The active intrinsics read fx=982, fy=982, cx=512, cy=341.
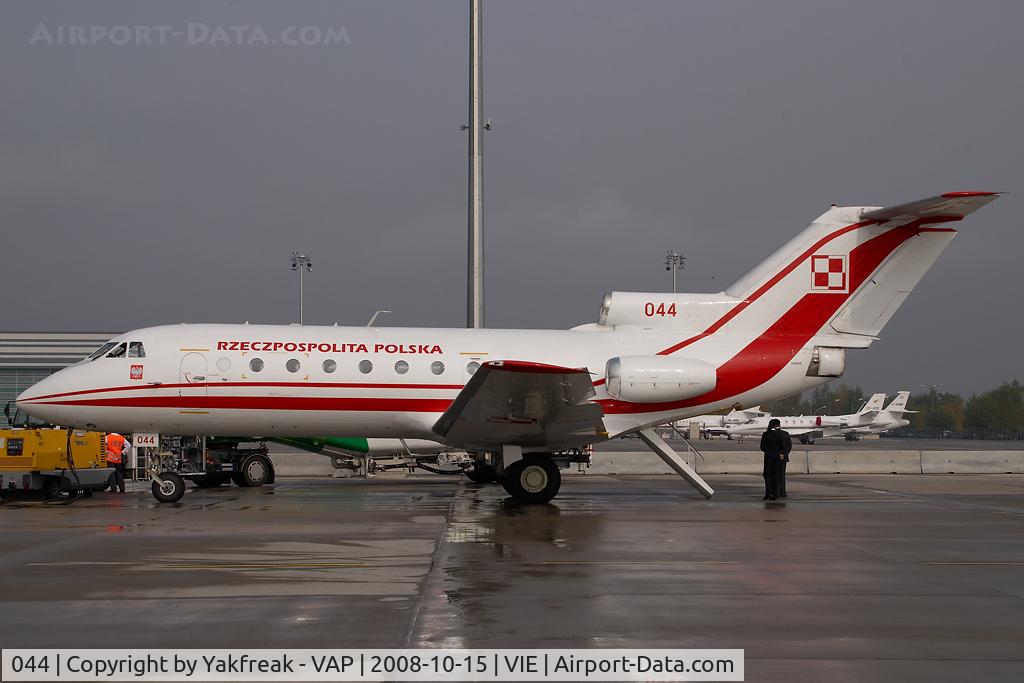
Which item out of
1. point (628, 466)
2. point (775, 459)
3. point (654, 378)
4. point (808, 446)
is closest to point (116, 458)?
point (654, 378)

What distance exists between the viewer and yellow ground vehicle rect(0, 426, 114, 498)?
18375mm

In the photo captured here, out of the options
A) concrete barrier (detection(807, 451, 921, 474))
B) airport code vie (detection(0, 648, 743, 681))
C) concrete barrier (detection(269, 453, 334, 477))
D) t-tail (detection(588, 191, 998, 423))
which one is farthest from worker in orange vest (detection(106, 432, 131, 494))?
concrete barrier (detection(807, 451, 921, 474))

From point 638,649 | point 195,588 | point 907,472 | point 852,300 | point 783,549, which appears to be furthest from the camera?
point 907,472

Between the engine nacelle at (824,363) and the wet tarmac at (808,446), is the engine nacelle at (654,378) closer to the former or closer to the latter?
the engine nacelle at (824,363)

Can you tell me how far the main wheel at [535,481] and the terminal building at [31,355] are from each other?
1809 inches

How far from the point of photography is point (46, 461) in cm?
1859

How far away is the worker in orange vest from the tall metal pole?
9938 millimetres

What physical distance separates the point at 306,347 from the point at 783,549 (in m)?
10.0

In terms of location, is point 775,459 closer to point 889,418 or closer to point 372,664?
point 372,664

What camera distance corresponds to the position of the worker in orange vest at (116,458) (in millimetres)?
20516

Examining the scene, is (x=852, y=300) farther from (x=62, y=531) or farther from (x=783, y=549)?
(x=62, y=531)

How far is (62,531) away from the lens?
13211 millimetres

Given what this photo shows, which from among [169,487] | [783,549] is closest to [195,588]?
[783,549]

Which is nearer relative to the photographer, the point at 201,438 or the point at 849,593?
the point at 849,593
